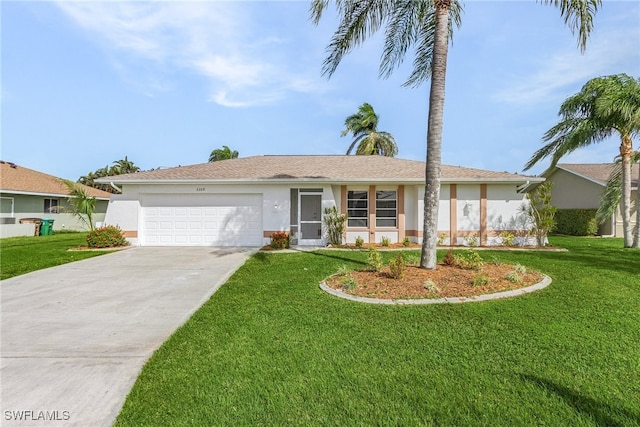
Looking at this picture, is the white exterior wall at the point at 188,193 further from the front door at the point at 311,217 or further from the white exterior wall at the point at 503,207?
the white exterior wall at the point at 503,207

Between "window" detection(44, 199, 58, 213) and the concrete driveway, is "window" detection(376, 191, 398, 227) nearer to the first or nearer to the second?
the concrete driveway

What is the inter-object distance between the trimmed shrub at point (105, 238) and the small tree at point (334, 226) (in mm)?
9718

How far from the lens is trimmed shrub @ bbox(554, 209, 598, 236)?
19.2m

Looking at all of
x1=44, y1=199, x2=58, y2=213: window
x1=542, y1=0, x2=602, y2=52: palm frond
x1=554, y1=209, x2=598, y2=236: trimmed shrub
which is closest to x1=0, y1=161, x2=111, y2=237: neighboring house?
x1=44, y1=199, x2=58, y2=213: window

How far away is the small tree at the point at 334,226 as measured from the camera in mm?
14008

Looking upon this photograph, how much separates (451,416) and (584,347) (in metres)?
2.51

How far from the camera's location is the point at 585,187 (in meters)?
20.4

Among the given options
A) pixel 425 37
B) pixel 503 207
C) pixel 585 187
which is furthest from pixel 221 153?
pixel 585 187

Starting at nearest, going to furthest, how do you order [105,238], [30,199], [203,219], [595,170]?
1. [105,238]
2. [203,219]
3. [30,199]
4. [595,170]

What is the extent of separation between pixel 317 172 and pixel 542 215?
10.3 meters

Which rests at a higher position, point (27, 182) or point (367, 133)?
point (367, 133)

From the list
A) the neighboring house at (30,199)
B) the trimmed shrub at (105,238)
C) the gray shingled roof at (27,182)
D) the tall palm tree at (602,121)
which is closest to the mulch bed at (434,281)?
the tall palm tree at (602,121)

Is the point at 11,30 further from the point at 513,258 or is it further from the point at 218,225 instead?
the point at 513,258

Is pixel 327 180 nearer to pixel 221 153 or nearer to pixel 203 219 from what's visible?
pixel 203 219
